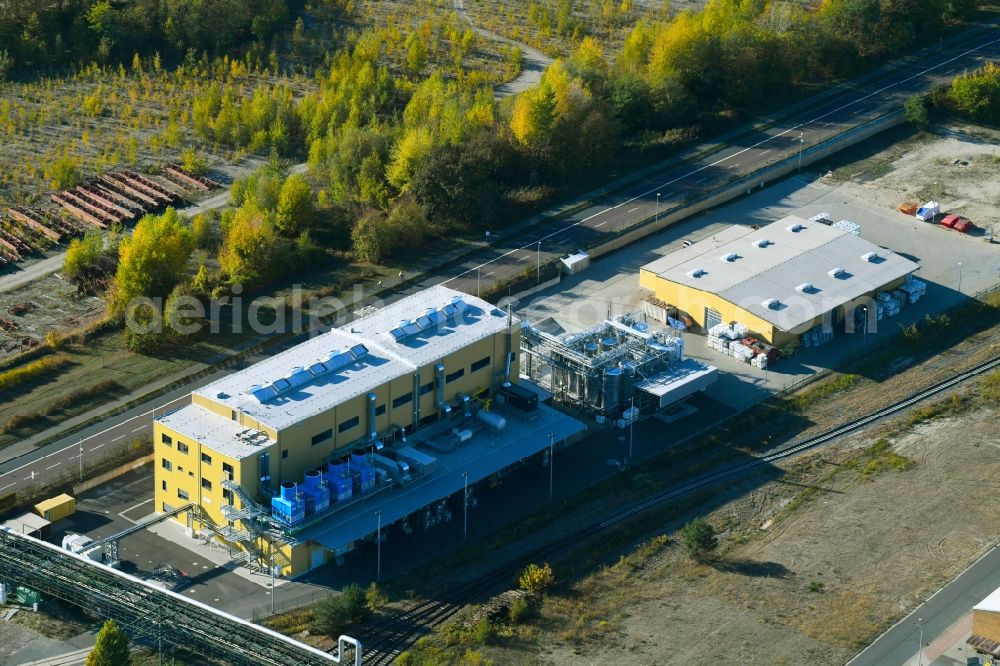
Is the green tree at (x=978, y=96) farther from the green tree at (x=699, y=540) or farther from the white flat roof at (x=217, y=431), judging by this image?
the white flat roof at (x=217, y=431)

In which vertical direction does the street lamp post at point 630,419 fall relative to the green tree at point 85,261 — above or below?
below

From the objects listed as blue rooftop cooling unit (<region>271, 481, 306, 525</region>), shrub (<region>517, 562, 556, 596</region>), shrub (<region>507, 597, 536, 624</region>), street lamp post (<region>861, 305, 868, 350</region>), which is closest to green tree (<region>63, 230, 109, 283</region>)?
blue rooftop cooling unit (<region>271, 481, 306, 525</region>)

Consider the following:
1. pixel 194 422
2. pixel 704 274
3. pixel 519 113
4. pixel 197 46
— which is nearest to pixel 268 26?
pixel 197 46

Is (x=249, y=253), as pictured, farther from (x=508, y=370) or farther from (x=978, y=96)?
(x=978, y=96)

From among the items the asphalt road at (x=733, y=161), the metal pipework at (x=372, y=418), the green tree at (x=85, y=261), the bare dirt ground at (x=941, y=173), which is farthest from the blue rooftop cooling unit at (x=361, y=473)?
the bare dirt ground at (x=941, y=173)

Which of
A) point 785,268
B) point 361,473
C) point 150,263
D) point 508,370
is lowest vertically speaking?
point 361,473

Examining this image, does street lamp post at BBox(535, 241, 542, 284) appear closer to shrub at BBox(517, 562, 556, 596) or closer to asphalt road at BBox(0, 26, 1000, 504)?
asphalt road at BBox(0, 26, 1000, 504)

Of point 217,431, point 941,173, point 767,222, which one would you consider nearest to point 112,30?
point 767,222
